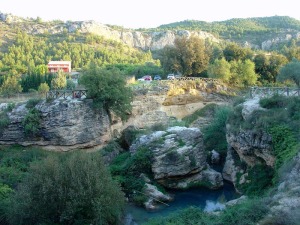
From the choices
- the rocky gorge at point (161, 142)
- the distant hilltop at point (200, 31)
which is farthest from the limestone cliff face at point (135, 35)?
the rocky gorge at point (161, 142)

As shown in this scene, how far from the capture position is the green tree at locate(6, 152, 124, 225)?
1998 centimetres

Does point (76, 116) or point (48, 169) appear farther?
point (76, 116)

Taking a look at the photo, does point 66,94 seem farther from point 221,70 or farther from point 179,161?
point 221,70

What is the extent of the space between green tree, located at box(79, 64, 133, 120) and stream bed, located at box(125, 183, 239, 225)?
1018 centimetres

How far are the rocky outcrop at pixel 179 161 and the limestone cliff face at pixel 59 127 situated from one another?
20.0 feet

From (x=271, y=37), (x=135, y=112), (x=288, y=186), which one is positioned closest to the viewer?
(x=288, y=186)

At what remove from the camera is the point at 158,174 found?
30.0 m

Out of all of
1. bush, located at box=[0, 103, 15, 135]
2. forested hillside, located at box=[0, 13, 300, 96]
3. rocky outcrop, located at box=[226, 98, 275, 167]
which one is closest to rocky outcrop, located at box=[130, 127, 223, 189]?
rocky outcrop, located at box=[226, 98, 275, 167]

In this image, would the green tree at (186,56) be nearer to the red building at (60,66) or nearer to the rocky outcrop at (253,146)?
the rocky outcrop at (253,146)

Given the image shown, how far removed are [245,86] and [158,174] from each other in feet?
83.1

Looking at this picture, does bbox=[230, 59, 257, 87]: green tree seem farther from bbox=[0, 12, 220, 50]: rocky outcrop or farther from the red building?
bbox=[0, 12, 220, 50]: rocky outcrop

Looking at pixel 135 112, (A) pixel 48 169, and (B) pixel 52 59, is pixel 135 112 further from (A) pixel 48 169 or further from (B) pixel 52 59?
(B) pixel 52 59

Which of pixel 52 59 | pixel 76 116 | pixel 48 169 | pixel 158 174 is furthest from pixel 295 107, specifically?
pixel 52 59

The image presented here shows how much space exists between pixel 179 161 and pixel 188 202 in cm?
363
